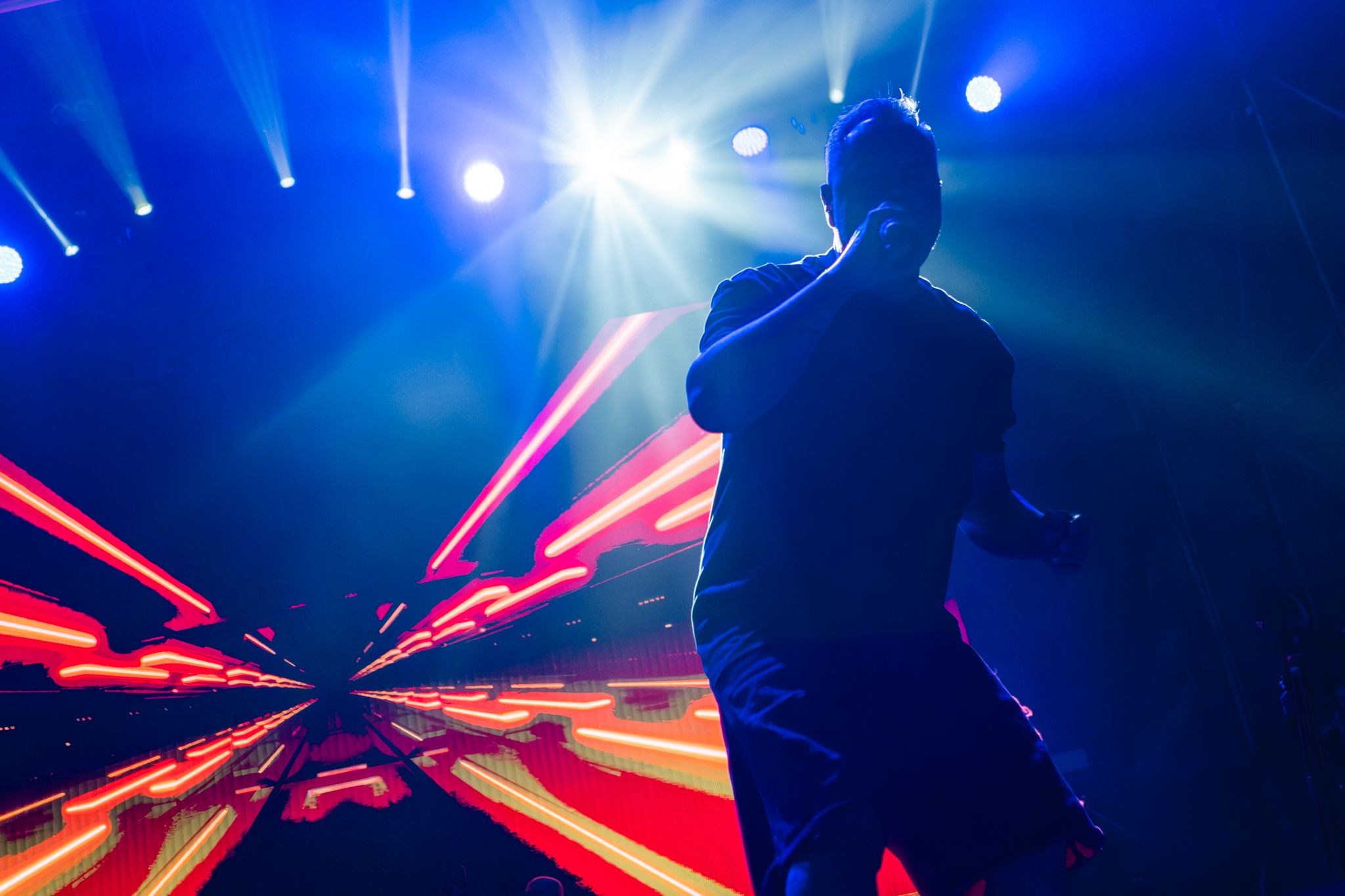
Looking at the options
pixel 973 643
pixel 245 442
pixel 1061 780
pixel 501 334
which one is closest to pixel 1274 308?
pixel 973 643

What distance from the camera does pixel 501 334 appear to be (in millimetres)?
4418

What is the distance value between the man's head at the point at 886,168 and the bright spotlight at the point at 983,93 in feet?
10.9

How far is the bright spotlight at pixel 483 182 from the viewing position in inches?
160

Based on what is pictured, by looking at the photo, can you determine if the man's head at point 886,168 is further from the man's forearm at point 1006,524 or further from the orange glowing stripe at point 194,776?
the orange glowing stripe at point 194,776

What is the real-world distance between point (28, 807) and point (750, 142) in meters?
5.77

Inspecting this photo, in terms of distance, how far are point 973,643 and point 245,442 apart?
4.54 metres

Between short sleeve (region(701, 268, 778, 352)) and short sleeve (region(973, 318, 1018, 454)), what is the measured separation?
464 millimetres

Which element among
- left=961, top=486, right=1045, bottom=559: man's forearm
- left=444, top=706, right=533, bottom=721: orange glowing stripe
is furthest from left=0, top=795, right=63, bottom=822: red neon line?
left=961, top=486, right=1045, bottom=559: man's forearm

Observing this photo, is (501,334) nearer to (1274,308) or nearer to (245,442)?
(245,442)

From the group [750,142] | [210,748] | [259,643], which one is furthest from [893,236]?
[210,748]

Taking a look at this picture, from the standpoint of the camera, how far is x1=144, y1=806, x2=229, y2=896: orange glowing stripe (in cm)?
383

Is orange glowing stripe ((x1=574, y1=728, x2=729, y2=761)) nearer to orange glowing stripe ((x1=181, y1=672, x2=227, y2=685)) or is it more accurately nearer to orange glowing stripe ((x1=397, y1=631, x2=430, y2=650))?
orange glowing stripe ((x1=397, y1=631, x2=430, y2=650))

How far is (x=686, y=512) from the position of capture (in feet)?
13.0

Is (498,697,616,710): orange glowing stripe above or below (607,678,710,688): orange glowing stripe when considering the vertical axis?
above
